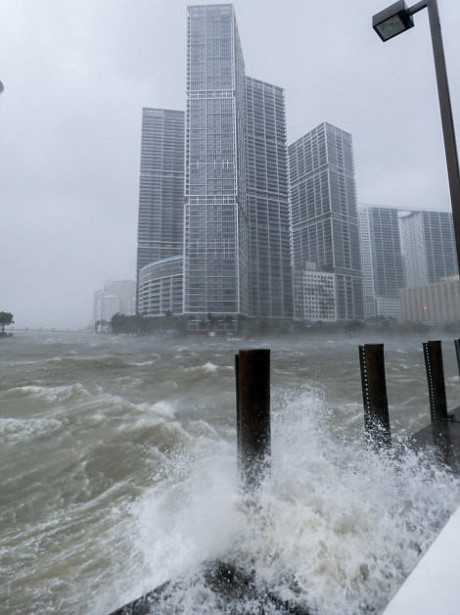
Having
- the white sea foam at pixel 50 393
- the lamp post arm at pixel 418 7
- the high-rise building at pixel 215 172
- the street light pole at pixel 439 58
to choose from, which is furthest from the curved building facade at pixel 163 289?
the lamp post arm at pixel 418 7

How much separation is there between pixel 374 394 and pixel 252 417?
2101 millimetres

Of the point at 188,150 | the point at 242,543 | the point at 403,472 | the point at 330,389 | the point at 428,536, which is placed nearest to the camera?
the point at 428,536

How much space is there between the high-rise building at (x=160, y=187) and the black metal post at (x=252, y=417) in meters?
115

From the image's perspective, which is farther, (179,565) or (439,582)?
(179,565)

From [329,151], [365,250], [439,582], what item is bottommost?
[439,582]

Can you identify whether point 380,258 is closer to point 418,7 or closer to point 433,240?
point 433,240

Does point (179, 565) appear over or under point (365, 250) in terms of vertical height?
under

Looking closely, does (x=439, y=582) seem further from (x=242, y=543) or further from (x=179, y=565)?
(x=179, y=565)

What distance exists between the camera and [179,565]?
2076 millimetres

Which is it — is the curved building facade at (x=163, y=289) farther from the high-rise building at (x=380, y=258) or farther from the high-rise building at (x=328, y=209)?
the high-rise building at (x=380, y=258)

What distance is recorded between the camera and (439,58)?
13.7 feet

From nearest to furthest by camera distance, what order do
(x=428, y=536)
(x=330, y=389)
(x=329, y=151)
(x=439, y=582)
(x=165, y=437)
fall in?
(x=439, y=582) → (x=428, y=536) → (x=165, y=437) → (x=330, y=389) → (x=329, y=151)

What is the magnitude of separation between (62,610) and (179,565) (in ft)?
2.42

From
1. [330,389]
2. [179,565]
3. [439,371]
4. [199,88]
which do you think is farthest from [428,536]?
[199,88]
